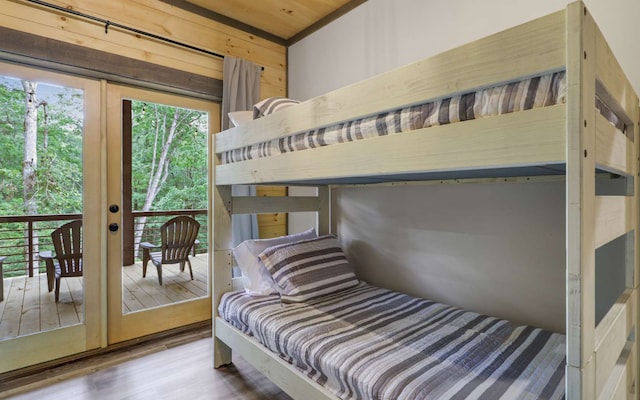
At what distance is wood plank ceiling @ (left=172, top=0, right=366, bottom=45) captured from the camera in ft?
7.79

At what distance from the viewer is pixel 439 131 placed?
0.83 meters

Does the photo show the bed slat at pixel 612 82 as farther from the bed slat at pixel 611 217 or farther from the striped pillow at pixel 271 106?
the striped pillow at pixel 271 106

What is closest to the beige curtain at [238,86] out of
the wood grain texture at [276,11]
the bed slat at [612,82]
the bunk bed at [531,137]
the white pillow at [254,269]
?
the wood grain texture at [276,11]

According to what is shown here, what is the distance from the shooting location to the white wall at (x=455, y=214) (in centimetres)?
146

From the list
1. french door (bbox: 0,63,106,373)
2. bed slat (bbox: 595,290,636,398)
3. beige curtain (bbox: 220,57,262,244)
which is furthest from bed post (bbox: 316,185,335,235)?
bed slat (bbox: 595,290,636,398)

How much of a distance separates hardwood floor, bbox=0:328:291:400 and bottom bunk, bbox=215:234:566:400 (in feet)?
0.76

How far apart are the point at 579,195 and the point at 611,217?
35cm

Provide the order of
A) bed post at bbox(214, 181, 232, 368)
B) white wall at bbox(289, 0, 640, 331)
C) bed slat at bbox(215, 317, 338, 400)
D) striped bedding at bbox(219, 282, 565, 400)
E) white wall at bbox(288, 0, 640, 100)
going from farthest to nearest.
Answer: bed post at bbox(214, 181, 232, 368), white wall at bbox(289, 0, 640, 331), white wall at bbox(288, 0, 640, 100), bed slat at bbox(215, 317, 338, 400), striped bedding at bbox(219, 282, 565, 400)

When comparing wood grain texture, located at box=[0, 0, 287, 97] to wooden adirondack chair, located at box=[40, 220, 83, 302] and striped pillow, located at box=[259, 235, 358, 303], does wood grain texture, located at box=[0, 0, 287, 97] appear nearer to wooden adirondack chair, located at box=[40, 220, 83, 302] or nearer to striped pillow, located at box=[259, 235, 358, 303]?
wooden adirondack chair, located at box=[40, 220, 83, 302]

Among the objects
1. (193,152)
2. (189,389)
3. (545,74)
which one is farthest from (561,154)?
(193,152)

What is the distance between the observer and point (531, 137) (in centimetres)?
68

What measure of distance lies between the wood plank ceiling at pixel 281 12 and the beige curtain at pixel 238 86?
354 millimetres

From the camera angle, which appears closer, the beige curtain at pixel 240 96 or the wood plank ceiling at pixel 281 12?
the wood plank ceiling at pixel 281 12

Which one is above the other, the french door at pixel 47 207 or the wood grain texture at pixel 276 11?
the wood grain texture at pixel 276 11
